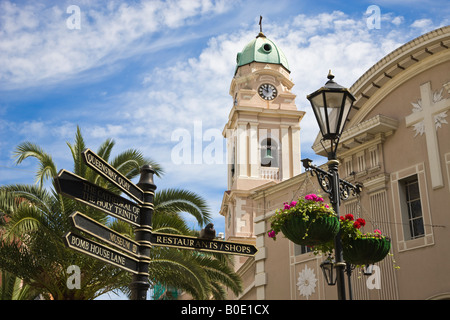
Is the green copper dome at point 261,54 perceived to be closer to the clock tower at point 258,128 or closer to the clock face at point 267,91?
the clock tower at point 258,128

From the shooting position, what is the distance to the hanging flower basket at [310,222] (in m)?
6.51

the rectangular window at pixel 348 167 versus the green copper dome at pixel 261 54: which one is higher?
the green copper dome at pixel 261 54

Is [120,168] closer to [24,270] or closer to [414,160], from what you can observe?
[24,270]

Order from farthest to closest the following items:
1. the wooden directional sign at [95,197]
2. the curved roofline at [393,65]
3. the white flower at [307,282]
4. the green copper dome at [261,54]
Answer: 1. the green copper dome at [261,54]
2. the white flower at [307,282]
3. the curved roofline at [393,65]
4. the wooden directional sign at [95,197]

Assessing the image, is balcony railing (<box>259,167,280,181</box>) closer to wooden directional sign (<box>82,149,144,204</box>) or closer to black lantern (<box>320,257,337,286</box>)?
black lantern (<box>320,257,337,286</box>)

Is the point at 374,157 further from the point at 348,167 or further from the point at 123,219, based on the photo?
the point at 123,219

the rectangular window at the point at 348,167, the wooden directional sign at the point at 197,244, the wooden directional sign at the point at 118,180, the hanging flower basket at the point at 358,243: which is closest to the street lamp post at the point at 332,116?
the hanging flower basket at the point at 358,243

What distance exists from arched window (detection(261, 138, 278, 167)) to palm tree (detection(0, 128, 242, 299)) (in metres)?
21.8

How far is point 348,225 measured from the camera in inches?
285

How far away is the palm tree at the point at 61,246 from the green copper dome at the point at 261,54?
2548 centimetres

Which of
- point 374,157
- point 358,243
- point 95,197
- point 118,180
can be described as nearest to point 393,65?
point 374,157

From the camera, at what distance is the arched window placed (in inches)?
1438

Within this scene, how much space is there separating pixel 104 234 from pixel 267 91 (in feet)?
109
